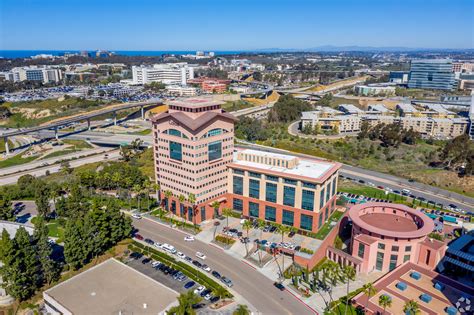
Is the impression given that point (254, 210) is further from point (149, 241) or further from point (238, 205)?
point (149, 241)

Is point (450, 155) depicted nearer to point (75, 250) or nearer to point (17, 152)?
point (75, 250)

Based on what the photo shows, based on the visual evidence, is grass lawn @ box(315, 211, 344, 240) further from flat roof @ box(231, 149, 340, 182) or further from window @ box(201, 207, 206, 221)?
window @ box(201, 207, 206, 221)

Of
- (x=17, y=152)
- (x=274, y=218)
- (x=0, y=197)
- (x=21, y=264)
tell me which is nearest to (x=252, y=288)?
(x=274, y=218)

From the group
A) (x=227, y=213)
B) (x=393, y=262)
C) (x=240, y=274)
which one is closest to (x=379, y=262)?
(x=393, y=262)

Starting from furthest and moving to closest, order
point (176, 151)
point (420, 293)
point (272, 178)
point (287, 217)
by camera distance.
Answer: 1. point (176, 151)
2. point (272, 178)
3. point (287, 217)
4. point (420, 293)

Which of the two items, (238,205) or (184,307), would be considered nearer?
(184,307)

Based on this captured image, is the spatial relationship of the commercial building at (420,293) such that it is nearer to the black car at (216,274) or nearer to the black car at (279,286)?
the black car at (279,286)

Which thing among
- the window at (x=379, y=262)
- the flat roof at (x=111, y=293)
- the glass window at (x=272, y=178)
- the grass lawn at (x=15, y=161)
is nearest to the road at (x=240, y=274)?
the flat roof at (x=111, y=293)

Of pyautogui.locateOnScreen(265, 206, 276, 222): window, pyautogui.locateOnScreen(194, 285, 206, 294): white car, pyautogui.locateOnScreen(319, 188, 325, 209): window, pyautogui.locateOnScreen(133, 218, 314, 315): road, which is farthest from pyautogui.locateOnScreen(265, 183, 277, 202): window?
pyautogui.locateOnScreen(194, 285, 206, 294): white car
